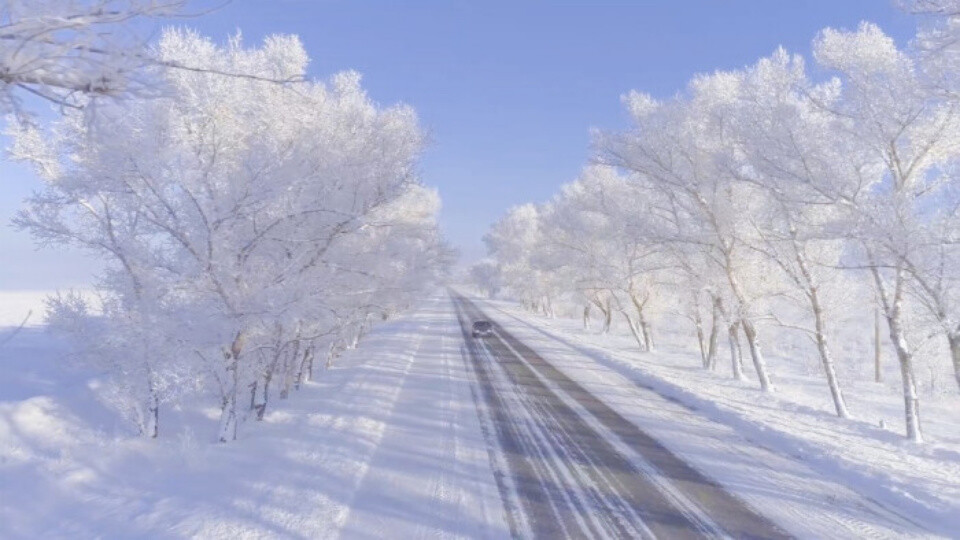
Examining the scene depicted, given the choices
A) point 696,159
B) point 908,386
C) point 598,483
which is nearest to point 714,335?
point 696,159

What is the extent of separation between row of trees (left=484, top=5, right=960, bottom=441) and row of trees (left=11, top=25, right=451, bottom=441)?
8.72 metres

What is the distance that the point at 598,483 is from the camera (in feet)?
25.3

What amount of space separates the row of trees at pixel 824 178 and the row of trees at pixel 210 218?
28.6ft

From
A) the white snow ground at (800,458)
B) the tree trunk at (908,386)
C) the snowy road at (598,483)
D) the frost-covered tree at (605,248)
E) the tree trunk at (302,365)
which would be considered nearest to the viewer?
the snowy road at (598,483)

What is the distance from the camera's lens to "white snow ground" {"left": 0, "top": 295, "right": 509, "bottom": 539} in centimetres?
645

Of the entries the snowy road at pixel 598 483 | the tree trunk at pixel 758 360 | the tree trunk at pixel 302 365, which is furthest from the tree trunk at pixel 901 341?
the tree trunk at pixel 302 365

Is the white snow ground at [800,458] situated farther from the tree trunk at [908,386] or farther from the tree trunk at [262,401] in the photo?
the tree trunk at [262,401]

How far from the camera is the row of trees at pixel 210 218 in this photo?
10.0 metres

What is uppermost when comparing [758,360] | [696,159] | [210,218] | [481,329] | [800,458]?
[696,159]

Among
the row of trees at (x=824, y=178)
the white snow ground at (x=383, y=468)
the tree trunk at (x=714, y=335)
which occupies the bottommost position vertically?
→ the white snow ground at (x=383, y=468)

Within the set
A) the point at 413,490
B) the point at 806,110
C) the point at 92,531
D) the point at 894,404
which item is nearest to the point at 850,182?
the point at 806,110

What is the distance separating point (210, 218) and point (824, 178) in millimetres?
12710

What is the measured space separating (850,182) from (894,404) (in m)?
20.7

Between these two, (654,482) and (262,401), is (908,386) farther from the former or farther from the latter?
(262,401)
